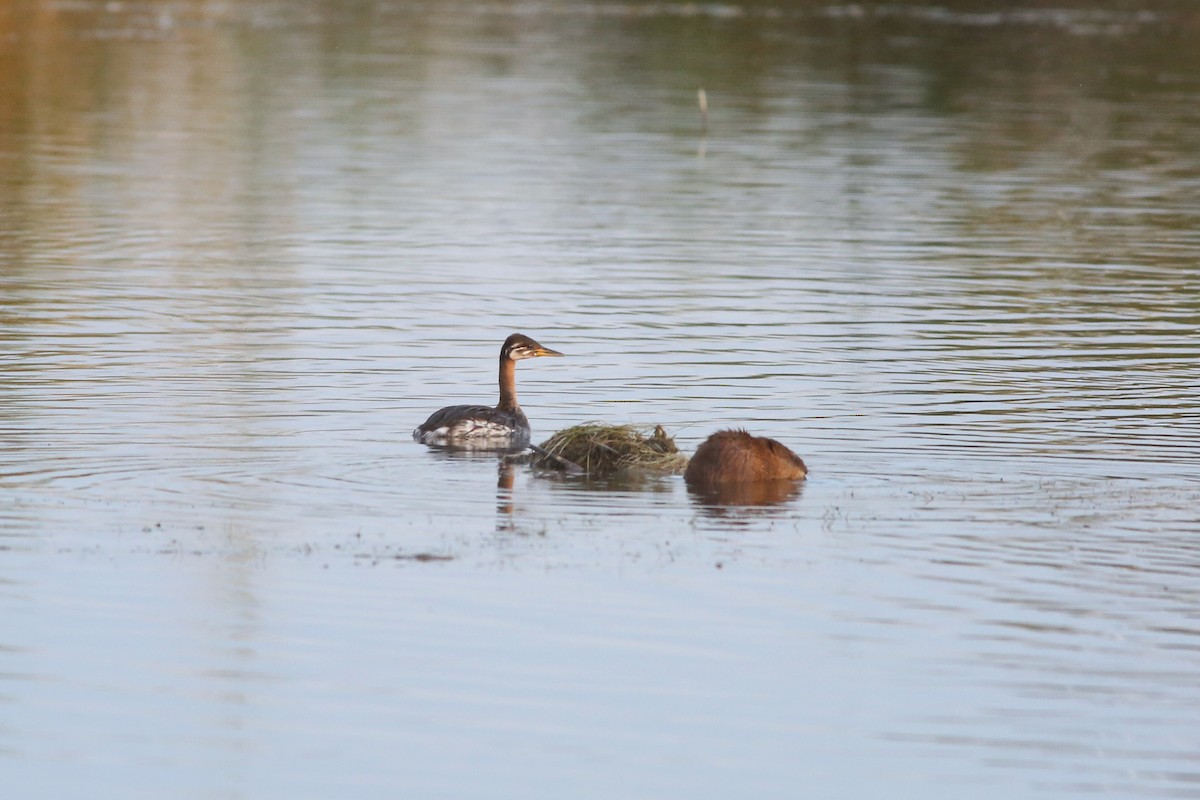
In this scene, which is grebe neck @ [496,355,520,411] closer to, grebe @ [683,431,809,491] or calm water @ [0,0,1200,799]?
calm water @ [0,0,1200,799]

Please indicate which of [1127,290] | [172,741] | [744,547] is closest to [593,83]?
[1127,290]

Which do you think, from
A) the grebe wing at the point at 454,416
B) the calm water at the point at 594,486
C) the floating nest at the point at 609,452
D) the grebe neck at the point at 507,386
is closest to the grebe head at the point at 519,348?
the grebe neck at the point at 507,386

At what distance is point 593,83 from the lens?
2192 inches

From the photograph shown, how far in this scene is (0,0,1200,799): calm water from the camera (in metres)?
9.51

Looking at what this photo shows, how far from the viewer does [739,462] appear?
14.1 m

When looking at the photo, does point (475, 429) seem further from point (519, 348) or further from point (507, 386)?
point (519, 348)

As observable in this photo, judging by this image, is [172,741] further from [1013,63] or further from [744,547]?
[1013,63]

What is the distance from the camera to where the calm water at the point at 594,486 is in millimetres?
9508

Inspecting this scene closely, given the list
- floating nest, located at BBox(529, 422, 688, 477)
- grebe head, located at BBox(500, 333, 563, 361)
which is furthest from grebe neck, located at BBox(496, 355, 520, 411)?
floating nest, located at BBox(529, 422, 688, 477)

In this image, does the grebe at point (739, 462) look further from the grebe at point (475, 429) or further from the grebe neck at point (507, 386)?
the grebe neck at point (507, 386)

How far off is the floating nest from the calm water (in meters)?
0.28

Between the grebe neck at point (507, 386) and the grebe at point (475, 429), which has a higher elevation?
the grebe neck at point (507, 386)

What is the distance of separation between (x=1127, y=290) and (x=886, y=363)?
20.8 ft

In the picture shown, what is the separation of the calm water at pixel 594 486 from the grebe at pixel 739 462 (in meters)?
0.31
